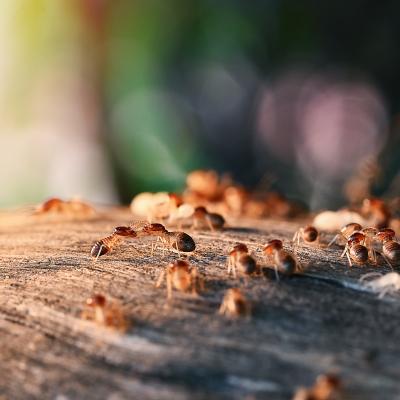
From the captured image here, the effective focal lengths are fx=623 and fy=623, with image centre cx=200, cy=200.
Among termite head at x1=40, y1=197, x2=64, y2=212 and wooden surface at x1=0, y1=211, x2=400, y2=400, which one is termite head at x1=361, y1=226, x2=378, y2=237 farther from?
termite head at x1=40, y1=197, x2=64, y2=212

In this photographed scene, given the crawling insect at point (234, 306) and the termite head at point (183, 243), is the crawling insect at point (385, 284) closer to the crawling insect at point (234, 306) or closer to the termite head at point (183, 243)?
the crawling insect at point (234, 306)

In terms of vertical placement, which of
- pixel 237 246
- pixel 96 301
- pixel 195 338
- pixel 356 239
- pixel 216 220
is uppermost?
pixel 216 220

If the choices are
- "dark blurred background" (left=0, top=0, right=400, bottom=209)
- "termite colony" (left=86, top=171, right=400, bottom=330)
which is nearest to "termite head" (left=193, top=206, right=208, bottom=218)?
"termite colony" (left=86, top=171, right=400, bottom=330)

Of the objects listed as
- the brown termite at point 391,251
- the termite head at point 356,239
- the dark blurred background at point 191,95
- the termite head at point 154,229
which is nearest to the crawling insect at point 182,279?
the termite head at point 154,229

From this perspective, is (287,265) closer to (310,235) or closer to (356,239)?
(356,239)

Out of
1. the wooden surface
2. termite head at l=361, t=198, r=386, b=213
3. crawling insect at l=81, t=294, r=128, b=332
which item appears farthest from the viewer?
termite head at l=361, t=198, r=386, b=213

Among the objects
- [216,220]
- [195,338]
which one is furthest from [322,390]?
[216,220]

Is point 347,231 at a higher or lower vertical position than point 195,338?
higher

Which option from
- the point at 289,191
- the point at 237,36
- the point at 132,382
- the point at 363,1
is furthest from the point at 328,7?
the point at 132,382
